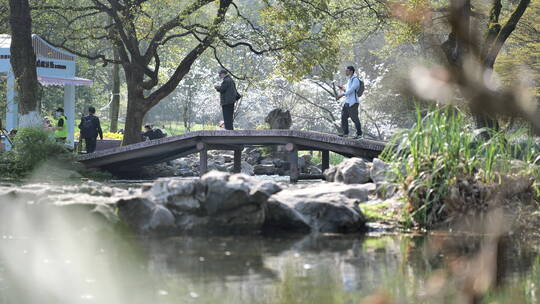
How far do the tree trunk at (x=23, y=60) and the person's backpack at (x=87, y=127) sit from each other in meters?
1.83

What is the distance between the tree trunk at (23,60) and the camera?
65.2 ft

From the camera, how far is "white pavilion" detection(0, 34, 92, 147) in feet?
80.4

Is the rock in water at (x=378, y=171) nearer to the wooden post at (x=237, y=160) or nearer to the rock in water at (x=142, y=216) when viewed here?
the rock in water at (x=142, y=216)

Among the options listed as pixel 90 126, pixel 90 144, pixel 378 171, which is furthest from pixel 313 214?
pixel 90 144

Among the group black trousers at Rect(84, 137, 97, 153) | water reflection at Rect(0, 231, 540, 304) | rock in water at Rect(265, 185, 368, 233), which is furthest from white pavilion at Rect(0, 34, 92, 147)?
water reflection at Rect(0, 231, 540, 304)

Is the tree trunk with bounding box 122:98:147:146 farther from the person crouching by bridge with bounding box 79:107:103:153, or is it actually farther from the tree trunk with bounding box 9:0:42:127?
the tree trunk with bounding box 9:0:42:127

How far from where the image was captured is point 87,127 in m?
21.8

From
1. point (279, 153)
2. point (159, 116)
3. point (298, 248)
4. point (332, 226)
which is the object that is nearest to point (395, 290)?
point (298, 248)

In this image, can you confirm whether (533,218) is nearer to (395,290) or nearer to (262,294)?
(395,290)

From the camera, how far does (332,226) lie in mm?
9148

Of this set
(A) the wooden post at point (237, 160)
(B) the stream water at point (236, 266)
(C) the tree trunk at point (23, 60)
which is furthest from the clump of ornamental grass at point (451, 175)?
(A) the wooden post at point (237, 160)

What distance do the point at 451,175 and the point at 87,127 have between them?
1423 centimetres

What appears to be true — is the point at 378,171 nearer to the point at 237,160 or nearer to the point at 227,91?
the point at 227,91

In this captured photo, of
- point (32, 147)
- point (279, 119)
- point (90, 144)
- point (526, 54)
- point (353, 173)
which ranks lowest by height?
point (353, 173)
